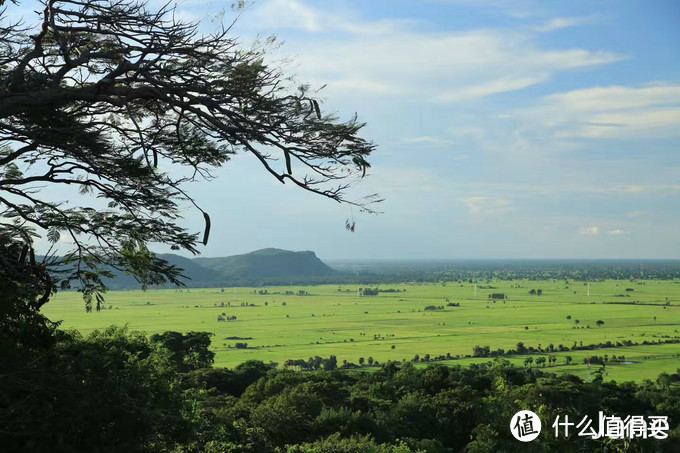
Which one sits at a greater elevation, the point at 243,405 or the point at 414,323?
the point at 243,405

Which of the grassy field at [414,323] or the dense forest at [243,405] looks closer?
the dense forest at [243,405]

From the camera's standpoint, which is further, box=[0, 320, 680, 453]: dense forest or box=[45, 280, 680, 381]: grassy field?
box=[45, 280, 680, 381]: grassy field

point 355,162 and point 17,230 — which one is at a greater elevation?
point 355,162

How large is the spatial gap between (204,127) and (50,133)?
1.85m

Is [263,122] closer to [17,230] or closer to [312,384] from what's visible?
[17,230]

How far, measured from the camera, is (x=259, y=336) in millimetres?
82562

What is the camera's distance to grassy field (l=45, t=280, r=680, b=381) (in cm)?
6740

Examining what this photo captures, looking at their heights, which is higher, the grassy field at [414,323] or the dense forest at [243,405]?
the dense forest at [243,405]

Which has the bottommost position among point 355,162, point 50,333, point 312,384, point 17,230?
point 312,384

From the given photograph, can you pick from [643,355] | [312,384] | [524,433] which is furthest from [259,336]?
[524,433]

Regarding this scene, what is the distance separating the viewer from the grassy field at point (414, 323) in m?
67.4

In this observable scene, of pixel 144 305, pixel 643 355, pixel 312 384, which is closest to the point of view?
pixel 312 384

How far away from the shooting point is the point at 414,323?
332ft

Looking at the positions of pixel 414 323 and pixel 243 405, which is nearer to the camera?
pixel 243 405
